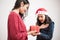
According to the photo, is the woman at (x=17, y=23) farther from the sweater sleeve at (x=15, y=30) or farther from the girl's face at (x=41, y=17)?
the girl's face at (x=41, y=17)

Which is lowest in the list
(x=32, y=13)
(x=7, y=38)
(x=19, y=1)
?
(x=7, y=38)

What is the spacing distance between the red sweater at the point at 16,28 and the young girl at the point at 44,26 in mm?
185

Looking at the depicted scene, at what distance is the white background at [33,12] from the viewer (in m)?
1.52

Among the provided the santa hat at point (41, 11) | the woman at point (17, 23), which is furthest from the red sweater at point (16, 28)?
the santa hat at point (41, 11)

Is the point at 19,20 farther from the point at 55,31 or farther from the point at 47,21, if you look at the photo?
the point at 55,31

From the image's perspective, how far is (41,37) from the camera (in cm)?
152

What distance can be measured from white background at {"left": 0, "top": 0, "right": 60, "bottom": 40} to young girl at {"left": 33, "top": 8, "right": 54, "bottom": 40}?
0.05m

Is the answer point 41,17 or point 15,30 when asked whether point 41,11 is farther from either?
point 15,30

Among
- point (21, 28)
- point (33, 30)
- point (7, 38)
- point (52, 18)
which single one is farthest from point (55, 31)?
point (7, 38)

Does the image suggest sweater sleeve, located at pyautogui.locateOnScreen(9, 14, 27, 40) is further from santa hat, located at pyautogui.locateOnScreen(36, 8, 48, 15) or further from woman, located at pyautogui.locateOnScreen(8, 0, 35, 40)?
santa hat, located at pyautogui.locateOnScreen(36, 8, 48, 15)

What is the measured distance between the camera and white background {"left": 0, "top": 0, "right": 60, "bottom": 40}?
1.52m

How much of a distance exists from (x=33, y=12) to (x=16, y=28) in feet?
0.92

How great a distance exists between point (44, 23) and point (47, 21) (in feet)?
0.12

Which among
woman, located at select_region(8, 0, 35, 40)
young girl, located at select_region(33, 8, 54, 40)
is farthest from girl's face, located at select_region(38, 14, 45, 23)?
woman, located at select_region(8, 0, 35, 40)
